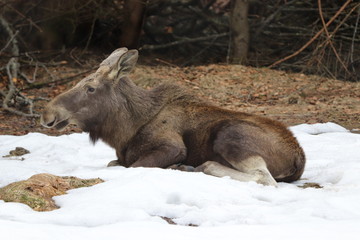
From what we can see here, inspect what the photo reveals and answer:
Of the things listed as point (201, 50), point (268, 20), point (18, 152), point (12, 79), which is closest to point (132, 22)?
point (201, 50)

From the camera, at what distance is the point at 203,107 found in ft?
22.7

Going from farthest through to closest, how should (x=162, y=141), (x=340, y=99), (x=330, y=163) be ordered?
(x=340, y=99)
(x=330, y=163)
(x=162, y=141)

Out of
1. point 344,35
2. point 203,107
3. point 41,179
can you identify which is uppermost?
point 344,35

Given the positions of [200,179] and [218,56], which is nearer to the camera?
[200,179]

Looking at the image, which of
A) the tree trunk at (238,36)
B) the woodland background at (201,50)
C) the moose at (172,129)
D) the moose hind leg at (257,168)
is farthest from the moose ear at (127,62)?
the tree trunk at (238,36)

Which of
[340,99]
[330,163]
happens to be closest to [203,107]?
[330,163]

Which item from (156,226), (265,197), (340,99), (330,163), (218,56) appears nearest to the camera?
(156,226)

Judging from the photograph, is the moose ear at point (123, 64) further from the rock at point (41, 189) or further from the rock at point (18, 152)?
the rock at point (18, 152)

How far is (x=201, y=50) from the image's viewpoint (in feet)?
55.0

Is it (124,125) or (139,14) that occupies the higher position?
(139,14)

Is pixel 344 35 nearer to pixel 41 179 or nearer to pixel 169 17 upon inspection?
pixel 169 17

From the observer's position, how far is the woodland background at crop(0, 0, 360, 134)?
11984 mm

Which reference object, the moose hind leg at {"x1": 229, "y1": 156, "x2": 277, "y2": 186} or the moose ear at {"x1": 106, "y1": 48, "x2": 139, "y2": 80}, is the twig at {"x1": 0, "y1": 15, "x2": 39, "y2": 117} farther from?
the moose hind leg at {"x1": 229, "y1": 156, "x2": 277, "y2": 186}

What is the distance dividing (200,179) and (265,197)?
586 mm
